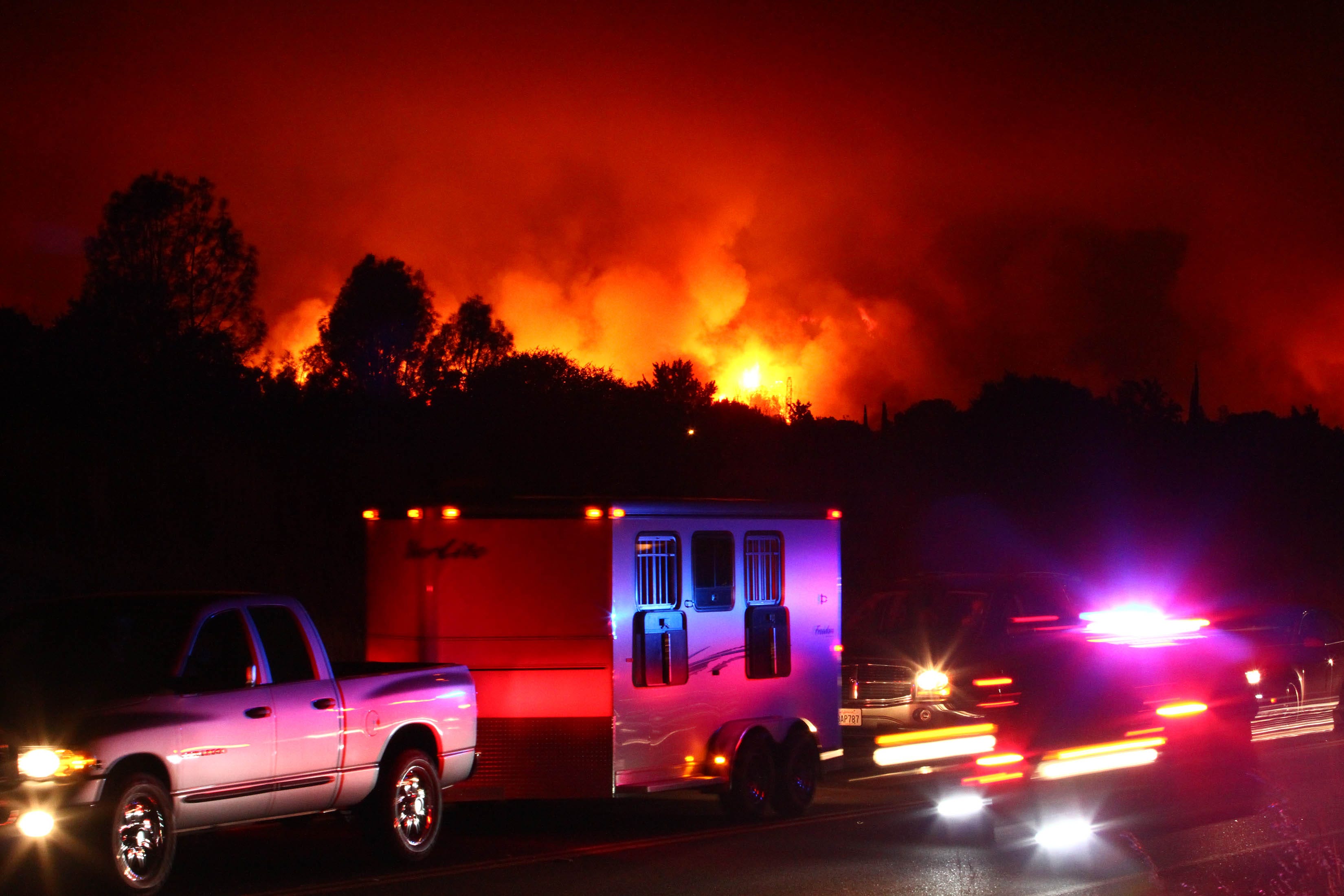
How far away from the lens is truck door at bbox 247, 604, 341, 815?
9.63 m

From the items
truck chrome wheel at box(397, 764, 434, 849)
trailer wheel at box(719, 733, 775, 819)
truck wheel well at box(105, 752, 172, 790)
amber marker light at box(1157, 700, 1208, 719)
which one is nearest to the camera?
truck wheel well at box(105, 752, 172, 790)

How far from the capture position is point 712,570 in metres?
12.5

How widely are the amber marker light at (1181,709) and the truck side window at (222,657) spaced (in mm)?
7093

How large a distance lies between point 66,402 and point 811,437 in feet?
70.4

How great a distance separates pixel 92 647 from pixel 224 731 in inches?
39.8

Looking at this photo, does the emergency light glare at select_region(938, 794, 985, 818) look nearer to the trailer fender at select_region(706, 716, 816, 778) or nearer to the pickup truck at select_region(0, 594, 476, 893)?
the trailer fender at select_region(706, 716, 816, 778)

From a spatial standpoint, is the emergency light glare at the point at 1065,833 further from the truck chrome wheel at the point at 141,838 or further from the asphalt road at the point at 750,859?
the truck chrome wheel at the point at 141,838

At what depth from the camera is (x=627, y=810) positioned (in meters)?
13.8

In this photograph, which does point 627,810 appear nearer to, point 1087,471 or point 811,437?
point 811,437

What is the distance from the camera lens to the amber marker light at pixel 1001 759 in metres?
11.0

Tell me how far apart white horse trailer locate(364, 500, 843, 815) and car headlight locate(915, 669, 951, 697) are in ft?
8.93

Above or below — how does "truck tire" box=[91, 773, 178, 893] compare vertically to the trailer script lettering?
below

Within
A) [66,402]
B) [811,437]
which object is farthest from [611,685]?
[811,437]

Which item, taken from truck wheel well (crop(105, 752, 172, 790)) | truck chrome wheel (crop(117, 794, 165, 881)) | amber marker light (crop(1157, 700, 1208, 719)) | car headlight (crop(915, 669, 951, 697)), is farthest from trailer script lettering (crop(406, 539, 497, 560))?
amber marker light (crop(1157, 700, 1208, 719))
